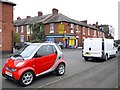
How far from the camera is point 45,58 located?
734 centimetres

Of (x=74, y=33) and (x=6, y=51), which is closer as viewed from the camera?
(x=6, y=51)

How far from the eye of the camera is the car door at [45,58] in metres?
7.01

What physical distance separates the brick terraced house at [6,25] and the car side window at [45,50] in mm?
14256

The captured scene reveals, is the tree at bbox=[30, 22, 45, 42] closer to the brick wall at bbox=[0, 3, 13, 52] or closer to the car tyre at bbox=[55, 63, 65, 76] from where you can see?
the brick wall at bbox=[0, 3, 13, 52]

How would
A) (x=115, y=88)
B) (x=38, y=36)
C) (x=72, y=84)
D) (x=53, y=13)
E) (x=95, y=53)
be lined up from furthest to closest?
1. (x=53, y=13)
2. (x=38, y=36)
3. (x=95, y=53)
4. (x=72, y=84)
5. (x=115, y=88)

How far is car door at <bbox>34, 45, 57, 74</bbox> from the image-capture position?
701 centimetres

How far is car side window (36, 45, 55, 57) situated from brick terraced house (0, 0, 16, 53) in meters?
14.3

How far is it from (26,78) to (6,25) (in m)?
16.0

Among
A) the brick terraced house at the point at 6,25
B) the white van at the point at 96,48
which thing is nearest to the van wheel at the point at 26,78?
the white van at the point at 96,48

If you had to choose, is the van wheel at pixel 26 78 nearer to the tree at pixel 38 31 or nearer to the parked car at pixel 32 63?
the parked car at pixel 32 63

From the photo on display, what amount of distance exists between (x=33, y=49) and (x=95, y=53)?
27.6 ft

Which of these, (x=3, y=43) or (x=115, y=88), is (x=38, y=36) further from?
(x=115, y=88)

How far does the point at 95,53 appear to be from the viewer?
14.3m

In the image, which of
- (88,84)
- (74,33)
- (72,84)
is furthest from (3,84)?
(74,33)
